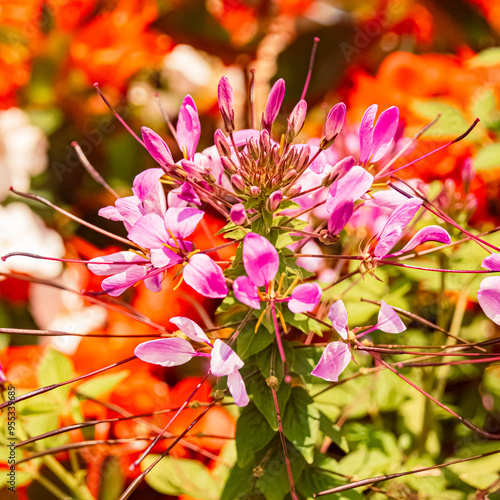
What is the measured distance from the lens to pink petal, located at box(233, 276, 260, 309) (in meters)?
0.30

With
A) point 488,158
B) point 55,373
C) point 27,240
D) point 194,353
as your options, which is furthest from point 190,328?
point 27,240

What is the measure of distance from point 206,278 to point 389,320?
0.41ft

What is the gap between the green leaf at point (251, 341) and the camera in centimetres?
36

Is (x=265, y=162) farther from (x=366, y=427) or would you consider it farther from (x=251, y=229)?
(x=366, y=427)

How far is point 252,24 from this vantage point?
99cm

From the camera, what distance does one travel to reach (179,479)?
1.70 feet

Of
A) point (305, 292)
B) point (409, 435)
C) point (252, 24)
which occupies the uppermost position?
point (252, 24)

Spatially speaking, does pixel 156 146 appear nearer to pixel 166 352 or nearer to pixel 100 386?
pixel 166 352

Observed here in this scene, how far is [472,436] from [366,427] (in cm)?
13

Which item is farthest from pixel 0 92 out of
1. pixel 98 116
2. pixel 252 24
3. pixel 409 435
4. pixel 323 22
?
pixel 409 435

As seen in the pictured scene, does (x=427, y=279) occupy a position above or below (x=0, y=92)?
below

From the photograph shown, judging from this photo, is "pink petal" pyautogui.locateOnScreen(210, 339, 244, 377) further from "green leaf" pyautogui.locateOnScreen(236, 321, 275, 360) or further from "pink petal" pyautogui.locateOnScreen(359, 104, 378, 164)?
"pink petal" pyautogui.locateOnScreen(359, 104, 378, 164)

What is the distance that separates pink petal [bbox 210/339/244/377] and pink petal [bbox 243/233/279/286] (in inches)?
1.8

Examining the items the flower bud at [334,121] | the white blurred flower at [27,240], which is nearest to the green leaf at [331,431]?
the flower bud at [334,121]
